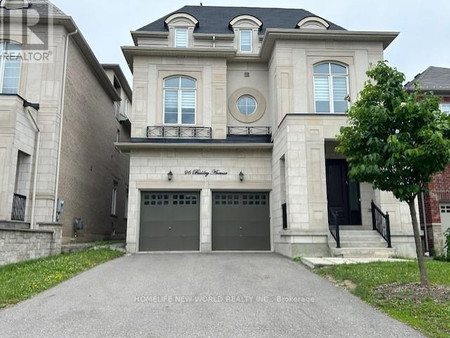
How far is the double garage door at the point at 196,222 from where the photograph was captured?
13727mm

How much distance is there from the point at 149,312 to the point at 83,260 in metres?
5.23

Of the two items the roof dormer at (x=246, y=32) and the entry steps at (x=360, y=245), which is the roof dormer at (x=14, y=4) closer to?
the roof dormer at (x=246, y=32)

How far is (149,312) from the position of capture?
5523 mm

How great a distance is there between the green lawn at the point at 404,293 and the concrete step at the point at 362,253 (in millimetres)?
1542

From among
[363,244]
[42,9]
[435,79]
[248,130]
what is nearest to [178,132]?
[248,130]

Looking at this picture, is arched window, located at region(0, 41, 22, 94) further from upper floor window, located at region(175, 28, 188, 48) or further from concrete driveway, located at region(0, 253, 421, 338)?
concrete driveway, located at region(0, 253, 421, 338)

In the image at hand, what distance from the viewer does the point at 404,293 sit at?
251 inches

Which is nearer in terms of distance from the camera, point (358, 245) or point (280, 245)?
point (358, 245)

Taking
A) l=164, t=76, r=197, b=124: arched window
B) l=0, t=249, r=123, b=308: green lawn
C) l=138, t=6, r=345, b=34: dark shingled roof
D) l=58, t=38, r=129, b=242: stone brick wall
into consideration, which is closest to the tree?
l=0, t=249, r=123, b=308: green lawn

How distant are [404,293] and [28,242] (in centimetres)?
933

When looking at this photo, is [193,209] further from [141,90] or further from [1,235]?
[1,235]

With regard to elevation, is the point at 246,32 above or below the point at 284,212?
above

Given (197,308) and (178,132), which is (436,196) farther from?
(197,308)

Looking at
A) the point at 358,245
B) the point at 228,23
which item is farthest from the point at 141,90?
the point at 358,245
